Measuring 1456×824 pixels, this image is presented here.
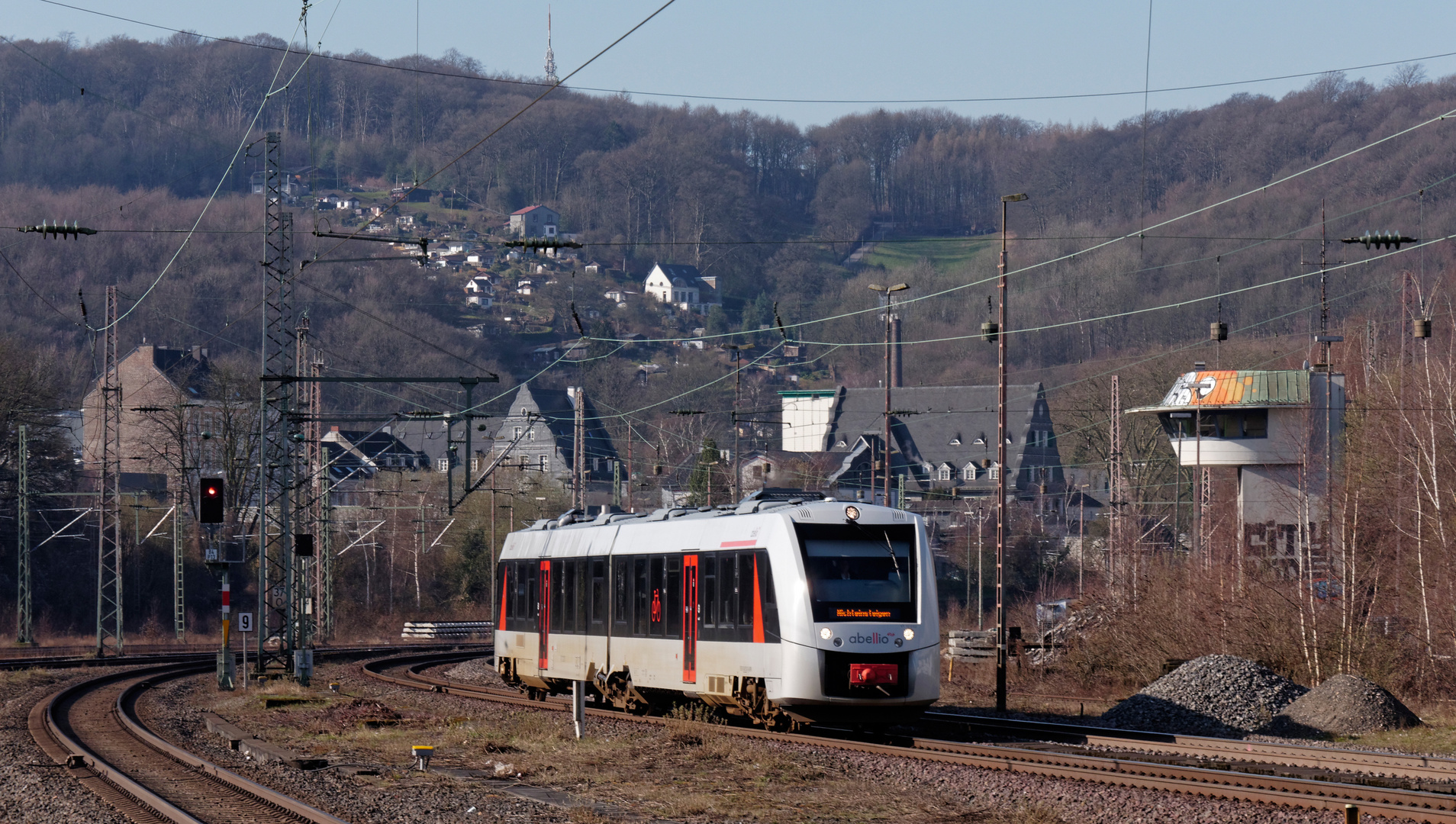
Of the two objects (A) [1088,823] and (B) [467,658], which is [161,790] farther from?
(B) [467,658]

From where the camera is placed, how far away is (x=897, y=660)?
20.1 m

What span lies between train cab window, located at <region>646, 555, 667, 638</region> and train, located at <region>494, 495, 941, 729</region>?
0.03 meters

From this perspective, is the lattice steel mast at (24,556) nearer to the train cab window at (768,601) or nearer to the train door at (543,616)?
the train door at (543,616)

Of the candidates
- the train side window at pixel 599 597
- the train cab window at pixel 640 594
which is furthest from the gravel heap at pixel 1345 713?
the train side window at pixel 599 597

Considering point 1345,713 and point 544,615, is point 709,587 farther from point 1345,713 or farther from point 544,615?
point 1345,713

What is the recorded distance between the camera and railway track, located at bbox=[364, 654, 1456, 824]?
540 inches

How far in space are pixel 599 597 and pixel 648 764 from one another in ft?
28.1

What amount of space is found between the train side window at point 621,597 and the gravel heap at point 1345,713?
10302 millimetres

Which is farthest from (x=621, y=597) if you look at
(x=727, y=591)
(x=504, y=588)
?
(x=504, y=588)

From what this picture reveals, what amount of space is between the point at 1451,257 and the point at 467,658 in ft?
210

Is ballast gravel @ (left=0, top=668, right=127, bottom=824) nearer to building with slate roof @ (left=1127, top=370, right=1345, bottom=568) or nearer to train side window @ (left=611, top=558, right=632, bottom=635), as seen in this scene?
train side window @ (left=611, top=558, right=632, bottom=635)

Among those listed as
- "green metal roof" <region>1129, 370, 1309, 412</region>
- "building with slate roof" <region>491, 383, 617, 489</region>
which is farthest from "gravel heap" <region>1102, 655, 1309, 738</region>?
"building with slate roof" <region>491, 383, 617, 489</region>

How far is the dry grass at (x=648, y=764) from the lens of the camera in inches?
575

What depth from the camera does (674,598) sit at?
2356 cm
